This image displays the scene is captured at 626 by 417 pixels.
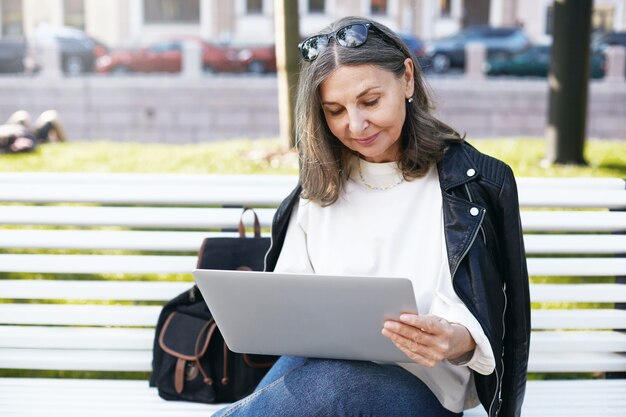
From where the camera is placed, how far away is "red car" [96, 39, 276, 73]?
20312mm

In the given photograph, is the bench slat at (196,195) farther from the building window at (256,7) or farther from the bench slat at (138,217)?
the building window at (256,7)

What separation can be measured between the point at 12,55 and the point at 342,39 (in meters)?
20.6

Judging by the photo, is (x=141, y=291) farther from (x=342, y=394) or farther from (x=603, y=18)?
(x=603, y=18)

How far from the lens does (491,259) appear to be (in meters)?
1.89

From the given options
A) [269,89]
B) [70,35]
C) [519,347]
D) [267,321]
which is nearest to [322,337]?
[267,321]

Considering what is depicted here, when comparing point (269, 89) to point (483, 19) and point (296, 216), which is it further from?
point (483, 19)

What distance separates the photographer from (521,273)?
6.34 ft

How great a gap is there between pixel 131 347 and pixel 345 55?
119 centimetres

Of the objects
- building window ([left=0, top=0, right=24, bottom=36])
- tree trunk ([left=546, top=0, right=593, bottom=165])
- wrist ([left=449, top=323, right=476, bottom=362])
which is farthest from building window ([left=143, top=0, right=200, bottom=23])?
wrist ([left=449, top=323, right=476, bottom=362])

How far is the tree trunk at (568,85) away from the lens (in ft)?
25.3

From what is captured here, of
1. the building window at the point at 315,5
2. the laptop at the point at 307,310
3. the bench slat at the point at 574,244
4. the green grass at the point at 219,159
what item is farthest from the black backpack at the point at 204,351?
the building window at the point at 315,5

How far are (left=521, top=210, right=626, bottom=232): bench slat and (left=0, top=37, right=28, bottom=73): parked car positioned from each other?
1965 cm

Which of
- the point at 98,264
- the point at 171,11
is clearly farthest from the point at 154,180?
the point at 171,11

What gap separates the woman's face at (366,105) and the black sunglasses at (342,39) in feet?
0.19
